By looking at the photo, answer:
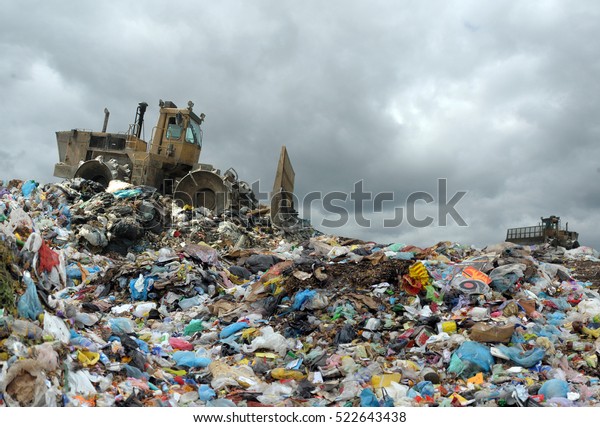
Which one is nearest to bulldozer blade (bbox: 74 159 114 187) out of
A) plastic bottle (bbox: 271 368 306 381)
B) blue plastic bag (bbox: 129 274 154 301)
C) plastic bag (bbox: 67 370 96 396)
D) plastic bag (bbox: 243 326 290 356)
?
blue plastic bag (bbox: 129 274 154 301)

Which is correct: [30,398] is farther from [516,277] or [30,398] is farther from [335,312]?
[516,277]

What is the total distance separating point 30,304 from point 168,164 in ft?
33.7

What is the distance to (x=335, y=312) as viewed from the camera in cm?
634

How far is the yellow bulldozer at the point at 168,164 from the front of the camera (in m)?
13.7

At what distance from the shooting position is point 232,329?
20.5ft

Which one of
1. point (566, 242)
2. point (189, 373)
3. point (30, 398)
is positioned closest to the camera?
point (30, 398)

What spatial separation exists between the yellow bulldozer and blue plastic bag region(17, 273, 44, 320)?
888cm

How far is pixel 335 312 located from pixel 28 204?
9280 mm

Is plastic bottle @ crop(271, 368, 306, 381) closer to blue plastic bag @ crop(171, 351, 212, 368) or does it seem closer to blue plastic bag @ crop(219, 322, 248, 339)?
blue plastic bag @ crop(171, 351, 212, 368)

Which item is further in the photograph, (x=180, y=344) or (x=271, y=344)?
(x=180, y=344)

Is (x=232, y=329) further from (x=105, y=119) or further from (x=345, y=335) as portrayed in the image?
(x=105, y=119)

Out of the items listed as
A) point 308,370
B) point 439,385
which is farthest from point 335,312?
point 439,385

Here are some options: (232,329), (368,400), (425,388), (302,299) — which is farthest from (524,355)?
(232,329)

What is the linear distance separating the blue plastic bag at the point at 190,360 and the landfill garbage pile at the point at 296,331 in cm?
2
